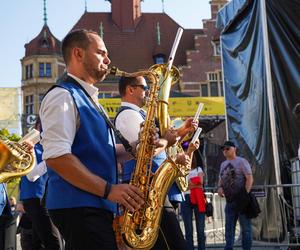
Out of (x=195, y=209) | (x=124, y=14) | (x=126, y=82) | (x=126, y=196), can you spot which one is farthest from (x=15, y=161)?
(x=124, y=14)

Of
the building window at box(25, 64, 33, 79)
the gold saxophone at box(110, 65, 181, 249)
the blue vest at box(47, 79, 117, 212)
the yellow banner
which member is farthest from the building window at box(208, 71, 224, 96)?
the blue vest at box(47, 79, 117, 212)

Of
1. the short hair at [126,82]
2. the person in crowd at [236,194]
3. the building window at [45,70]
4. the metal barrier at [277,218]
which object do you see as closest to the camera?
the short hair at [126,82]

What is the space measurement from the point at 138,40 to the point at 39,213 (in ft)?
129

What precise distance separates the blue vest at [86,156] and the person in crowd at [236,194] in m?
4.68

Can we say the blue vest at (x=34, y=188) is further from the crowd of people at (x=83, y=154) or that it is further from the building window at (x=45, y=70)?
the building window at (x=45, y=70)

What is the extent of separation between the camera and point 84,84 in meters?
2.96

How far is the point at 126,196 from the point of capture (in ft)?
8.77

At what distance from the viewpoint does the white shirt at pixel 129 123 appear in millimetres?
4066

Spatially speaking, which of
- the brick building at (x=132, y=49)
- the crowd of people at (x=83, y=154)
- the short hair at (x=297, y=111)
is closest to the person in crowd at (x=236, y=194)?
the short hair at (x=297, y=111)

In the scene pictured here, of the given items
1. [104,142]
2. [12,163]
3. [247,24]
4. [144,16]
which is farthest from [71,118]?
[144,16]

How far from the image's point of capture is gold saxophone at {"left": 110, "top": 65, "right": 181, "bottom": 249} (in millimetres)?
2910

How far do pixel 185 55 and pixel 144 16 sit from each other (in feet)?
20.5

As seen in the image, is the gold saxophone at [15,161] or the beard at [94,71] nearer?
the beard at [94,71]

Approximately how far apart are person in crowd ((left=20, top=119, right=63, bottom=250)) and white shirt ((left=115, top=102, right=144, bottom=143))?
136 centimetres
